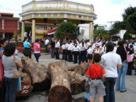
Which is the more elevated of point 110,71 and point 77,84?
point 110,71

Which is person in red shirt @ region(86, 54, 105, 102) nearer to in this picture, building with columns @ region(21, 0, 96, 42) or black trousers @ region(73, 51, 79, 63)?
black trousers @ region(73, 51, 79, 63)

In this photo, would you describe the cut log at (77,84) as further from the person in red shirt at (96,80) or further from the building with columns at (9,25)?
the building with columns at (9,25)

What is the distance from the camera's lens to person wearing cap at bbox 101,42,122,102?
11.4 metres

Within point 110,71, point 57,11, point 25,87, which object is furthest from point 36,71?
point 57,11

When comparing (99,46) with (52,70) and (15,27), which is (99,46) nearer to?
(52,70)

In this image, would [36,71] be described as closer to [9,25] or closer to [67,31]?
[67,31]

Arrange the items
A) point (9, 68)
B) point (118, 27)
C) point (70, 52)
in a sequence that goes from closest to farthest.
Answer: point (9, 68) → point (70, 52) → point (118, 27)

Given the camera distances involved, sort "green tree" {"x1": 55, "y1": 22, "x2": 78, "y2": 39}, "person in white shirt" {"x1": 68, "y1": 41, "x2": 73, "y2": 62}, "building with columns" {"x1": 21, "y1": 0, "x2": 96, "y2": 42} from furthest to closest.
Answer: "building with columns" {"x1": 21, "y1": 0, "x2": 96, "y2": 42} < "green tree" {"x1": 55, "y1": 22, "x2": 78, "y2": 39} < "person in white shirt" {"x1": 68, "y1": 41, "x2": 73, "y2": 62}

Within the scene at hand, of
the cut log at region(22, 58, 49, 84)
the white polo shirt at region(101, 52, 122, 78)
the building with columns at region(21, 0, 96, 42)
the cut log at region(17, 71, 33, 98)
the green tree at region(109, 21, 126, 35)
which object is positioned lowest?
the cut log at region(17, 71, 33, 98)

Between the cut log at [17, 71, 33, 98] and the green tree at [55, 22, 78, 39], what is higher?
the green tree at [55, 22, 78, 39]

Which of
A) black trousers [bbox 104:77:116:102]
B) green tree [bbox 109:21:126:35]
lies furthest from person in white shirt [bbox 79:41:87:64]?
A: green tree [bbox 109:21:126:35]

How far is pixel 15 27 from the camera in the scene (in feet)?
289

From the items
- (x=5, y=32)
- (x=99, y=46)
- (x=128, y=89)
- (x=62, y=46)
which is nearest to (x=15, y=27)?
(x=5, y=32)

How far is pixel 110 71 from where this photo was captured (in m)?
11.5
